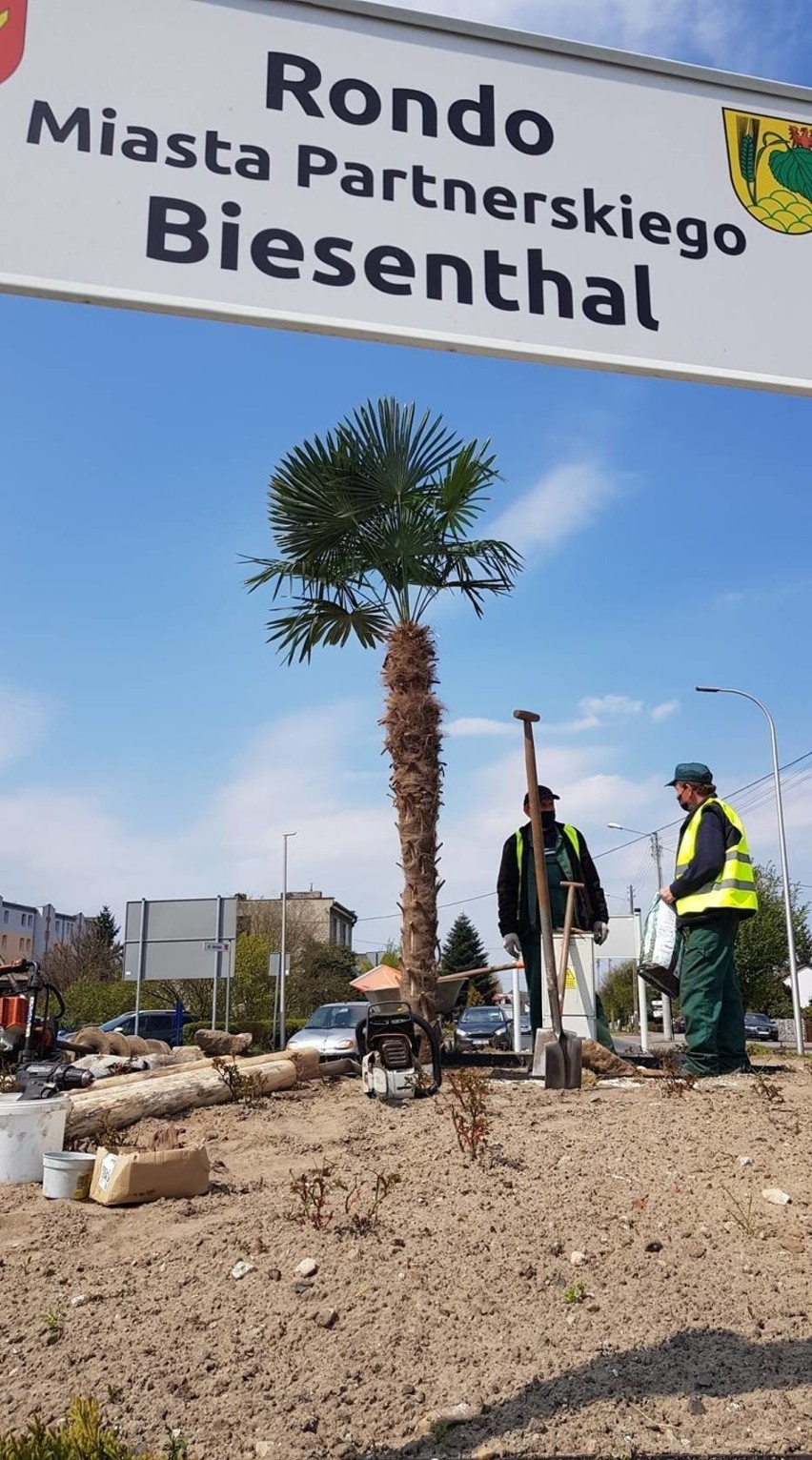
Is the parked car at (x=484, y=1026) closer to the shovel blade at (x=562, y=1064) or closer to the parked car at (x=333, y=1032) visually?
the parked car at (x=333, y=1032)

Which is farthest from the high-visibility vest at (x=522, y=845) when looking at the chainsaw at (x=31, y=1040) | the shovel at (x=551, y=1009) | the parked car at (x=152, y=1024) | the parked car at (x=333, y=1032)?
the parked car at (x=152, y=1024)

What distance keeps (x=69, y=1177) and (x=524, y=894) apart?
405 centimetres

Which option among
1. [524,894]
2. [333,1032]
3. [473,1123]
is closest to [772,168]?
[473,1123]

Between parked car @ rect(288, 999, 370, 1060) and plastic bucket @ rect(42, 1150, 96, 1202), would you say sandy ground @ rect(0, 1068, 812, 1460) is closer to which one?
plastic bucket @ rect(42, 1150, 96, 1202)

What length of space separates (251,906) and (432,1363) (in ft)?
168

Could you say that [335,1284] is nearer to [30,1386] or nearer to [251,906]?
[30,1386]

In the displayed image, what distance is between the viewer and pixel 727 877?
21.6 feet

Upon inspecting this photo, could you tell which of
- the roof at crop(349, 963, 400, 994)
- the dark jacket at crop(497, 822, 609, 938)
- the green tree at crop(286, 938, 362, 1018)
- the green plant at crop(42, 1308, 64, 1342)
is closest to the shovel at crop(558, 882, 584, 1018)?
the dark jacket at crop(497, 822, 609, 938)

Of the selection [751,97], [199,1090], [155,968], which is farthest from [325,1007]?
[751,97]

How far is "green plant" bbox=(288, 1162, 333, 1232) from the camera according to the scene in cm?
402

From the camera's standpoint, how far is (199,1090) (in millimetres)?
6641

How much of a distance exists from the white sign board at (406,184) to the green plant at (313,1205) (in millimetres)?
3258

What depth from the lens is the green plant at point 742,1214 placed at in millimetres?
3850

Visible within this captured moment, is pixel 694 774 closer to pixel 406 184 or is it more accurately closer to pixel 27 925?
pixel 406 184
